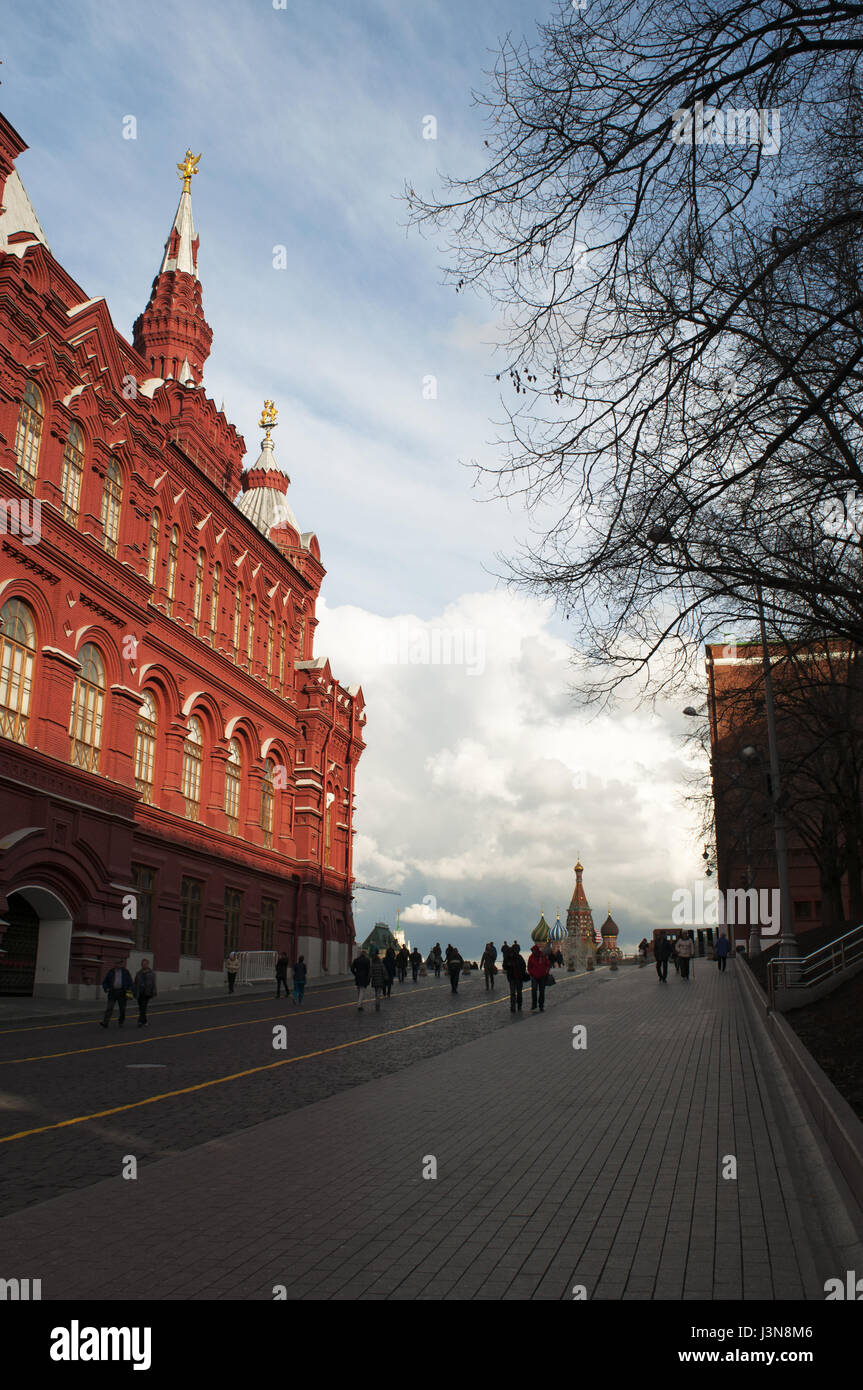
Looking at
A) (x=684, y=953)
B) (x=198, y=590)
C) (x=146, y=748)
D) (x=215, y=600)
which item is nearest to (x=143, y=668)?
(x=146, y=748)

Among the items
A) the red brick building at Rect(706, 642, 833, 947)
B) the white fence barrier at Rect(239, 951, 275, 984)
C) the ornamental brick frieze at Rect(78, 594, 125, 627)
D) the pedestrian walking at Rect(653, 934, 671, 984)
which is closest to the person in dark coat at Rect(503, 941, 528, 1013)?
the red brick building at Rect(706, 642, 833, 947)

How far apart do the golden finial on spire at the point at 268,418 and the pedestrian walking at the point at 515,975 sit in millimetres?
38983

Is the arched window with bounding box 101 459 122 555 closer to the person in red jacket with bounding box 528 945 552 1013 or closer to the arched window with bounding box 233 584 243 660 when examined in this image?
the arched window with bounding box 233 584 243 660

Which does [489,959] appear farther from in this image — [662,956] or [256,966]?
[256,966]

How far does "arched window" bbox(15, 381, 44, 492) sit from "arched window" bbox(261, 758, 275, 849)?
20290mm

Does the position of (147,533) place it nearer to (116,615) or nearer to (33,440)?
(116,615)

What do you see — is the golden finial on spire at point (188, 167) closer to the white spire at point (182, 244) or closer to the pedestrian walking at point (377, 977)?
the white spire at point (182, 244)

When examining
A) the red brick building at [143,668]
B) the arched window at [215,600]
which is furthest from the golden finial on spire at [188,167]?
the arched window at [215,600]

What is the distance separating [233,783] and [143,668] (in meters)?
10.2

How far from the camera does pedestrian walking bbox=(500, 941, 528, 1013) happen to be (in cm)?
2522

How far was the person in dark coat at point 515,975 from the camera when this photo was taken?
2524 centimetres

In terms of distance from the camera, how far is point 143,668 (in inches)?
1405
